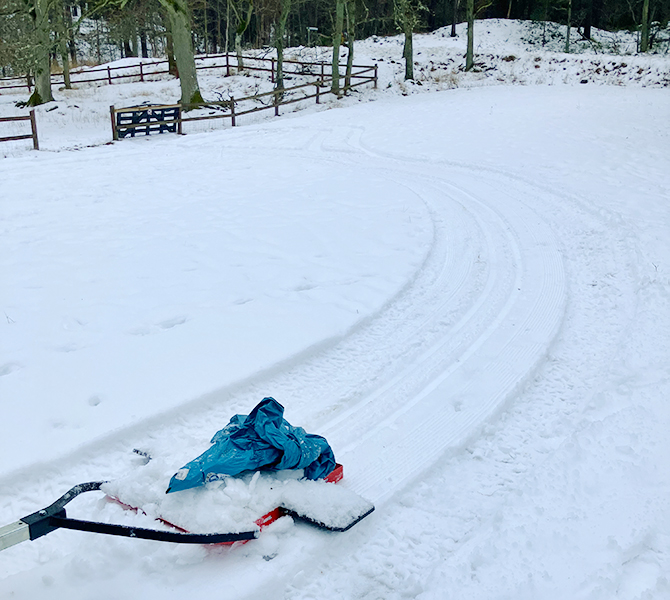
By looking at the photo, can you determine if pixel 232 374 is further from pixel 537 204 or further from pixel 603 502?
pixel 537 204

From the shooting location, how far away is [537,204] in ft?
30.5

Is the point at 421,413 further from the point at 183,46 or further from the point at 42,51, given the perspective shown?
the point at 42,51

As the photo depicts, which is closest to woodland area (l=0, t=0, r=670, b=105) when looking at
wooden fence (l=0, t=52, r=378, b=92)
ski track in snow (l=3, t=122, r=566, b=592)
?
wooden fence (l=0, t=52, r=378, b=92)

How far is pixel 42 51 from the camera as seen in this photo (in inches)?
891

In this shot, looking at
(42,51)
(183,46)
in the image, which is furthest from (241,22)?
(42,51)

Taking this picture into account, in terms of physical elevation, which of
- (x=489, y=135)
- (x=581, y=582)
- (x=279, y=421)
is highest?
(x=489, y=135)

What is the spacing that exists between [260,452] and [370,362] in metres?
1.80

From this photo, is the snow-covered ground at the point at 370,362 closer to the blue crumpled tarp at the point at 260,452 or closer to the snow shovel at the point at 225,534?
the snow shovel at the point at 225,534

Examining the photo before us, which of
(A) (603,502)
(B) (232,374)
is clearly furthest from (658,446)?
(B) (232,374)

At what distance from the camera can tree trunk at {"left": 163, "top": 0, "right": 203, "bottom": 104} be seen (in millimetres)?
21047

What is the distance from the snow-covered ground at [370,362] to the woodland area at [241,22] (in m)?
13.3

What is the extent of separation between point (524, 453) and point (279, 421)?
59.6 inches

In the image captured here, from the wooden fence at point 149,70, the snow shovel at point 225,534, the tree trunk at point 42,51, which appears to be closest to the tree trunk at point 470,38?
the wooden fence at point 149,70

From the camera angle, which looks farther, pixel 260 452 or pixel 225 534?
pixel 260 452
